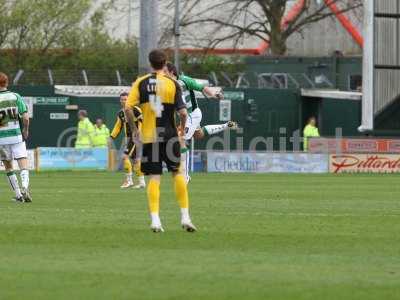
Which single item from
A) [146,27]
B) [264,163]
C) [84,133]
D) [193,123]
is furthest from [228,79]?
[193,123]

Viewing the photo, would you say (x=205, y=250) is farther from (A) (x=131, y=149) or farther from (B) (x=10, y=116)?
(A) (x=131, y=149)

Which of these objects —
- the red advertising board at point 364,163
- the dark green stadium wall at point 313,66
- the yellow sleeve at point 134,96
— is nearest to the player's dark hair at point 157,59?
the yellow sleeve at point 134,96

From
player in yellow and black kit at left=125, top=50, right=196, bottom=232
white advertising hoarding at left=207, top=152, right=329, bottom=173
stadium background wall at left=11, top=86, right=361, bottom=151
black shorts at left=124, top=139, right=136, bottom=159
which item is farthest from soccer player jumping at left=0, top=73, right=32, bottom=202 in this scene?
stadium background wall at left=11, top=86, right=361, bottom=151

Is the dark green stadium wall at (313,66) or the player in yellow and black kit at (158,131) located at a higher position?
the dark green stadium wall at (313,66)

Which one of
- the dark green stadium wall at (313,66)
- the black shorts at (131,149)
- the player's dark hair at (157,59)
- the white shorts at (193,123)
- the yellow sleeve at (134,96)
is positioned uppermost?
the dark green stadium wall at (313,66)

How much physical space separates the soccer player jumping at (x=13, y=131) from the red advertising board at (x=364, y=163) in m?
18.7

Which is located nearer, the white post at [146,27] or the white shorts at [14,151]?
the white shorts at [14,151]

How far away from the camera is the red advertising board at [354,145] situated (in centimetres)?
3716

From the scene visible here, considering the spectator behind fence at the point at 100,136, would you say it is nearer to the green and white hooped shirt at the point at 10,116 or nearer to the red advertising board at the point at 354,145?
the red advertising board at the point at 354,145

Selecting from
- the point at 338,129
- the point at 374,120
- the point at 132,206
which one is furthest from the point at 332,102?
the point at 132,206

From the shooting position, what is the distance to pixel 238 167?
122 feet

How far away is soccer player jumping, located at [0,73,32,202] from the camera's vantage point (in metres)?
19.1

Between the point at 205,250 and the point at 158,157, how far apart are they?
2.12 m

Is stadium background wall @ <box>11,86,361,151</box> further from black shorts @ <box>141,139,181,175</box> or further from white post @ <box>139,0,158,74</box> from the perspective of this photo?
black shorts @ <box>141,139,181,175</box>
